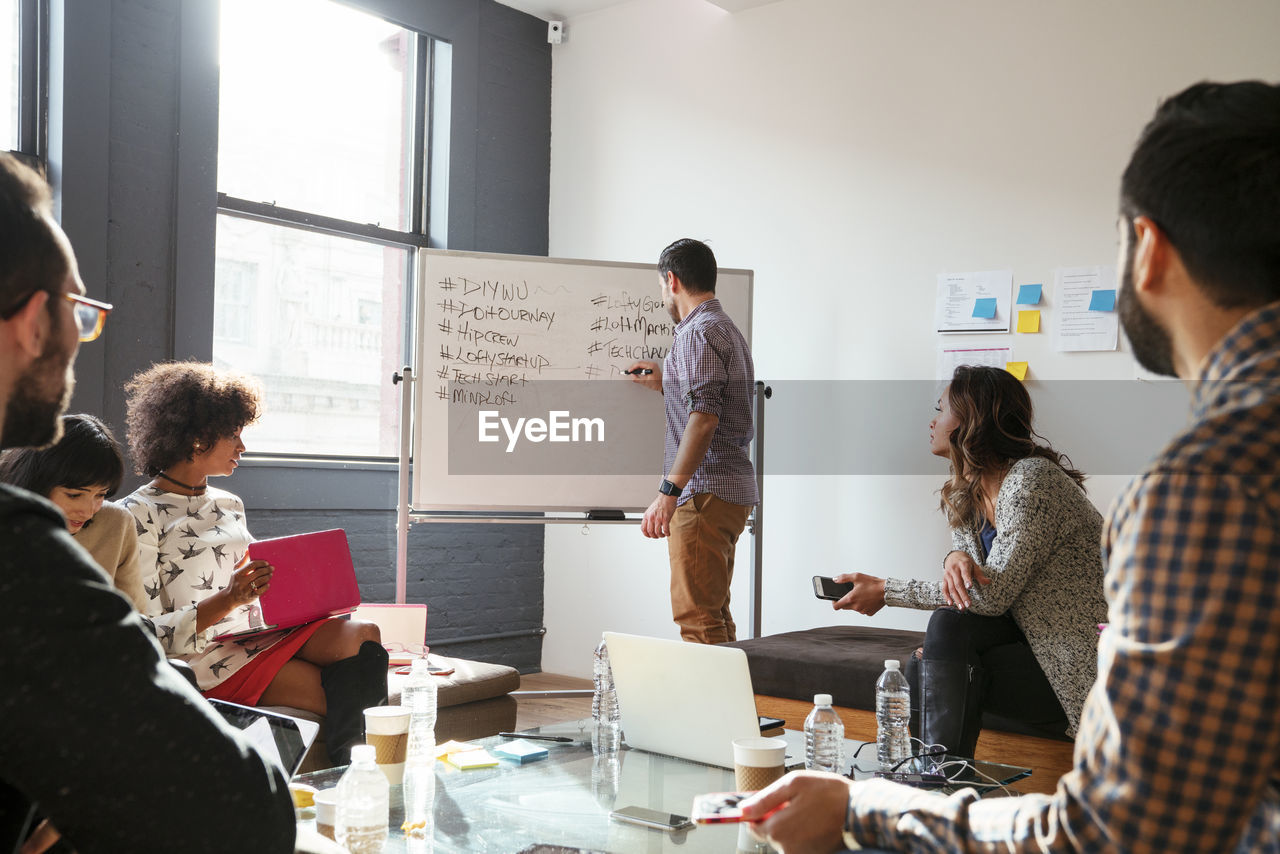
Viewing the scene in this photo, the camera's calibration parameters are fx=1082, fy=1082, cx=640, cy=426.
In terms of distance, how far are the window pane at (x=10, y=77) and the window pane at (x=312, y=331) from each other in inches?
28.8

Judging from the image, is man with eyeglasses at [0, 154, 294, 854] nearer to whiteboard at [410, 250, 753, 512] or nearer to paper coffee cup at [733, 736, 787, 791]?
paper coffee cup at [733, 736, 787, 791]

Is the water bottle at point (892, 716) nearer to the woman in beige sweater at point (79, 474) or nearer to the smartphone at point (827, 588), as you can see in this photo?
the smartphone at point (827, 588)

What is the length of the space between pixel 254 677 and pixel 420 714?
0.63 metres

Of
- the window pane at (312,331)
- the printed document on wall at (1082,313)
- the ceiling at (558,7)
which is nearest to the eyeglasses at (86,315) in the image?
the window pane at (312,331)

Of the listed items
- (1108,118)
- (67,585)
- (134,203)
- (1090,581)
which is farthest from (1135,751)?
(134,203)

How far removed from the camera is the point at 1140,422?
346 cm

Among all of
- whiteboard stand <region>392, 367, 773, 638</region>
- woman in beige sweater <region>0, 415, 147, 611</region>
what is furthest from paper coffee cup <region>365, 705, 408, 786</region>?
whiteboard stand <region>392, 367, 773, 638</region>

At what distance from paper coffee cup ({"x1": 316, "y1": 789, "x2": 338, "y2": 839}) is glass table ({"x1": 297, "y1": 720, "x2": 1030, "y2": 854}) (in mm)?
35

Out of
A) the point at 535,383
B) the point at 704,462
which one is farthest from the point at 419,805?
the point at 535,383

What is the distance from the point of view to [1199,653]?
696 millimetres

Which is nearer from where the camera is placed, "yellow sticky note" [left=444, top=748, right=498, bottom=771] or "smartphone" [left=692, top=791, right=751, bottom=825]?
"smartphone" [left=692, top=791, right=751, bottom=825]

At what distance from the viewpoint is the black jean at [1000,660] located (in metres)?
2.41

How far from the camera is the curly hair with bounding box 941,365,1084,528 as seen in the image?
252 cm

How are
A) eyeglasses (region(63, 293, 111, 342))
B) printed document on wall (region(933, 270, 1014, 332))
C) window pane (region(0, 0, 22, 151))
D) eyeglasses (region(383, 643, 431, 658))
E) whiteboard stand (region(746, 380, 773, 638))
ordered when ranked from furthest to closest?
1. whiteboard stand (region(746, 380, 773, 638))
2. printed document on wall (region(933, 270, 1014, 332))
3. window pane (region(0, 0, 22, 151))
4. eyeglasses (region(383, 643, 431, 658))
5. eyeglasses (region(63, 293, 111, 342))
